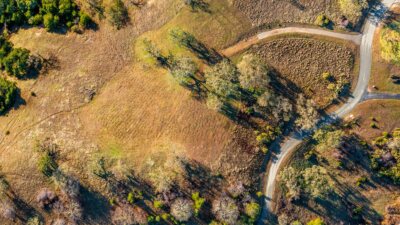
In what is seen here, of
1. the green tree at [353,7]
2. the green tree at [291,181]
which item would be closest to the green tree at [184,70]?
the green tree at [291,181]

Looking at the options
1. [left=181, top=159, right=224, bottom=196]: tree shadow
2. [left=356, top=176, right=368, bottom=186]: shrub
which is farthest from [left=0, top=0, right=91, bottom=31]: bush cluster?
[left=356, top=176, right=368, bottom=186]: shrub

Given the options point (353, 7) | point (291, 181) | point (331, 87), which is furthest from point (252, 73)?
point (353, 7)

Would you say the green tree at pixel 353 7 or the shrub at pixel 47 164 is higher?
the green tree at pixel 353 7

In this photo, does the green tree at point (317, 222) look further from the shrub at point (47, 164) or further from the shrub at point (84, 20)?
the shrub at point (84, 20)

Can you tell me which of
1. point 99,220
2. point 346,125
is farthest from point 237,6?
point 99,220

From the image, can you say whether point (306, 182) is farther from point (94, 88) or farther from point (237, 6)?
point (94, 88)

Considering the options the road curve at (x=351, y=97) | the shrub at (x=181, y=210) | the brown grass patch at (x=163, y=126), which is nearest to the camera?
the shrub at (x=181, y=210)

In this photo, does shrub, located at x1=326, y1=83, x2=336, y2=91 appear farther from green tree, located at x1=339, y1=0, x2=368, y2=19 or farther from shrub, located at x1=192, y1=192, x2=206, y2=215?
shrub, located at x1=192, y1=192, x2=206, y2=215

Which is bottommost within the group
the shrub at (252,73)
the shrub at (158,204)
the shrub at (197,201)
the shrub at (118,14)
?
the shrub at (158,204)
